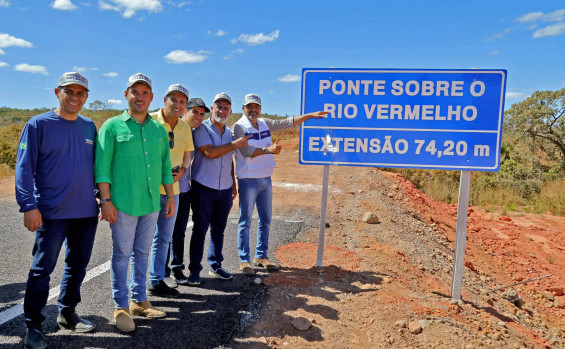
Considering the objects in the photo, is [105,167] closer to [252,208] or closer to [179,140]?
[179,140]

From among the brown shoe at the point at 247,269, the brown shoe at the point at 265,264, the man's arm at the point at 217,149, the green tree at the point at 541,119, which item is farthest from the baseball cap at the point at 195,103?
the green tree at the point at 541,119

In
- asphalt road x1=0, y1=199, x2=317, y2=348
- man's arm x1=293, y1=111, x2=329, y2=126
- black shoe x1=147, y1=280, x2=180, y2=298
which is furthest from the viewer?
man's arm x1=293, y1=111, x2=329, y2=126

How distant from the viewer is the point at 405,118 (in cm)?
409

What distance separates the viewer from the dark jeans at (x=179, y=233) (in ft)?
12.7

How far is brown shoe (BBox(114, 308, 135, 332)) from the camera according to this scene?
303cm

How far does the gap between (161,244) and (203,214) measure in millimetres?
513

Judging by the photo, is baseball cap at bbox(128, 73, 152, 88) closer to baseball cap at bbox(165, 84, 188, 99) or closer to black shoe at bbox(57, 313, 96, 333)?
baseball cap at bbox(165, 84, 188, 99)

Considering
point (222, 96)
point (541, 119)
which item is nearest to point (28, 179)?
point (222, 96)

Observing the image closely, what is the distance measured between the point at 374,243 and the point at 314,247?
884mm

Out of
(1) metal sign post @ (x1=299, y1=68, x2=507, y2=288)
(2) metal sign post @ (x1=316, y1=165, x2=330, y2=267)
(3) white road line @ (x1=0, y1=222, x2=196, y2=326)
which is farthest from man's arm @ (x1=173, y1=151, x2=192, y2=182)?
(3) white road line @ (x1=0, y1=222, x2=196, y2=326)

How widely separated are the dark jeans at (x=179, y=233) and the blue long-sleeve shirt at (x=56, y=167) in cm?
108

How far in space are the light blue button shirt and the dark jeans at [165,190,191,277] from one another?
0.23 m

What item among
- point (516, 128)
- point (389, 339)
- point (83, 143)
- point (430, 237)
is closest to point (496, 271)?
point (430, 237)

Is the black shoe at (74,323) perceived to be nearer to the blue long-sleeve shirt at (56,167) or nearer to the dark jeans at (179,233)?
the blue long-sleeve shirt at (56,167)
